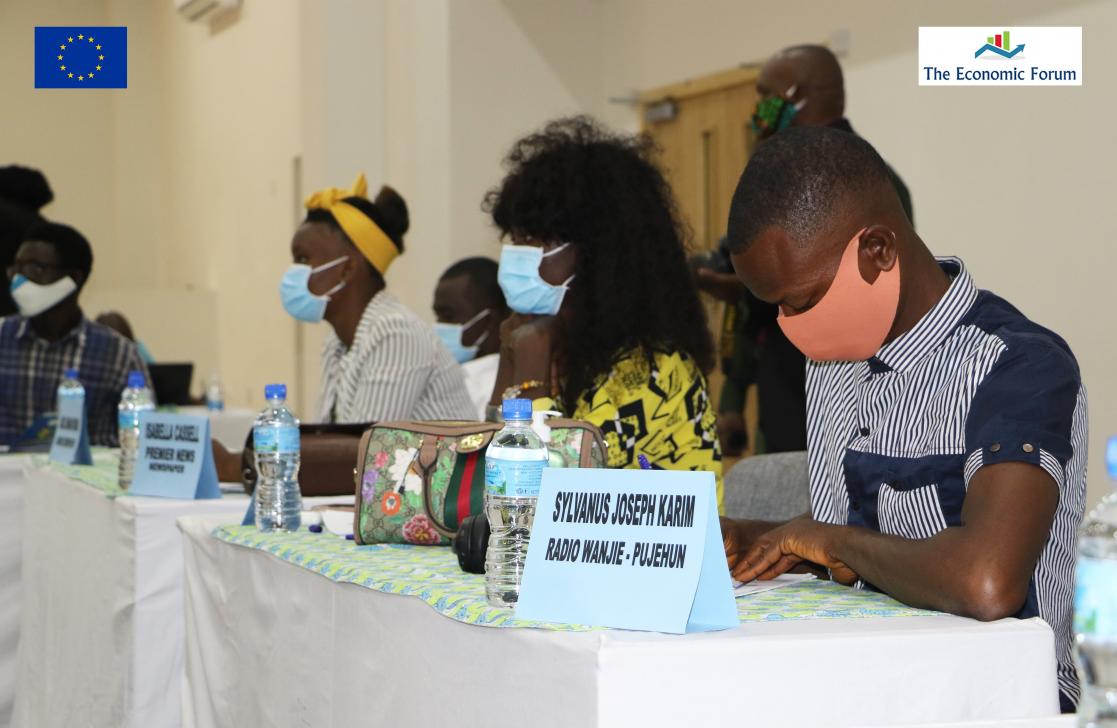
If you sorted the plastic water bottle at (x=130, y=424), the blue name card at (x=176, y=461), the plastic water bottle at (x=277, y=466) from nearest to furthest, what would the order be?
the plastic water bottle at (x=277, y=466), the blue name card at (x=176, y=461), the plastic water bottle at (x=130, y=424)

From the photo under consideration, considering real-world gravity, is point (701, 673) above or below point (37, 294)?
below

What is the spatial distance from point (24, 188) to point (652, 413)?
3.35m

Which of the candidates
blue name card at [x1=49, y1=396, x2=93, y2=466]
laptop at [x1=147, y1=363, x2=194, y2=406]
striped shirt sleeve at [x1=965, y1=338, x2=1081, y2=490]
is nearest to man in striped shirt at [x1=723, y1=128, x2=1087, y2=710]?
striped shirt sleeve at [x1=965, y1=338, x2=1081, y2=490]

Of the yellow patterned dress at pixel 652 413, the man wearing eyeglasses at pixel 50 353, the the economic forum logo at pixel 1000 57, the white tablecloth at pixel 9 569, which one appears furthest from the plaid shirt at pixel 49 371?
the the economic forum logo at pixel 1000 57

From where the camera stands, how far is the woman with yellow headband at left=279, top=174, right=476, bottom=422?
3176 millimetres

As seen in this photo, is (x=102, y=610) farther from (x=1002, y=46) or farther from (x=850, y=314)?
(x=1002, y=46)

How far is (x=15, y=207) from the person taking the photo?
4848mm

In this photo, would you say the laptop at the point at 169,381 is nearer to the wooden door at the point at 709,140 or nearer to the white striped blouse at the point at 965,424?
the wooden door at the point at 709,140

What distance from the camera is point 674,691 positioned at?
1.25m

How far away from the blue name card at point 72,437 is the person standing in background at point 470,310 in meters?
1.30

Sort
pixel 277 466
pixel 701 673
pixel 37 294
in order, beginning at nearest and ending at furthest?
1. pixel 701 673
2. pixel 277 466
3. pixel 37 294

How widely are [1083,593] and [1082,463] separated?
734 mm

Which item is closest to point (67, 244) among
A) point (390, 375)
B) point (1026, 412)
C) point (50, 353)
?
point (50, 353)

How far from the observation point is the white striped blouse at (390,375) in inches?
124
